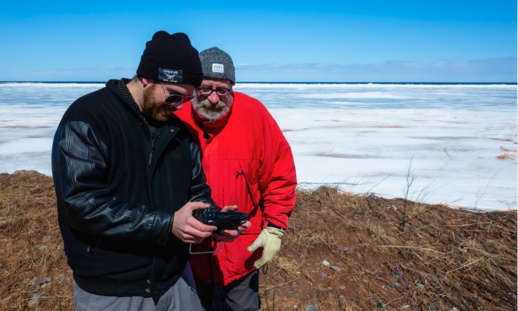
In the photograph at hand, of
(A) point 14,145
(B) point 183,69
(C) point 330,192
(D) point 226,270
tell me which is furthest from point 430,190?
(A) point 14,145

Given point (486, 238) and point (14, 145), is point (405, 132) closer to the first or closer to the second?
point (486, 238)

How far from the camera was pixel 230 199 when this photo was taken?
2201 millimetres

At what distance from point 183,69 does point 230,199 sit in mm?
879

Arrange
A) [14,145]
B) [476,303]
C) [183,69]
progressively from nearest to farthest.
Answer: [183,69], [476,303], [14,145]

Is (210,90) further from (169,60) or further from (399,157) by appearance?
(399,157)

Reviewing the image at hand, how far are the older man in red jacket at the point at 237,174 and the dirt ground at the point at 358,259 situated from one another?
0.82 meters

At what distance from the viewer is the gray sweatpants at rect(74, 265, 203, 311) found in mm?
1561

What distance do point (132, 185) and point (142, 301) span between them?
1.67 ft

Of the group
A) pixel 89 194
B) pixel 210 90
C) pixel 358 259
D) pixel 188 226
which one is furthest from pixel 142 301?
pixel 358 259

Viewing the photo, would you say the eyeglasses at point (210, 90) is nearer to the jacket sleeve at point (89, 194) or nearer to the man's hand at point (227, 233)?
the man's hand at point (227, 233)

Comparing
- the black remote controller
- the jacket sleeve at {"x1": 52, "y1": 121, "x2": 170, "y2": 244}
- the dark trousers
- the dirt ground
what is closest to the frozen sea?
the dirt ground

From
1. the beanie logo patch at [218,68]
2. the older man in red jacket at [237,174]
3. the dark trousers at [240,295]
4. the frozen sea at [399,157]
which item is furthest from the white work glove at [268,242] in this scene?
the frozen sea at [399,157]

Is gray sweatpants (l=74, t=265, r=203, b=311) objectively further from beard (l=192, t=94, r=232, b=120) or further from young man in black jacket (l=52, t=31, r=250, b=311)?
beard (l=192, t=94, r=232, b=120)

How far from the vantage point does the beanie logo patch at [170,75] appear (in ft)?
5.12
